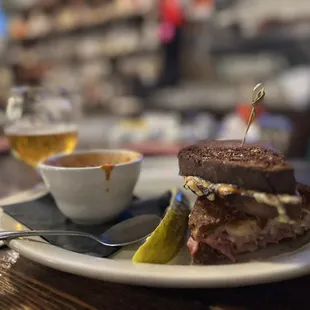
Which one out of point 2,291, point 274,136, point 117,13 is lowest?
point 274,136

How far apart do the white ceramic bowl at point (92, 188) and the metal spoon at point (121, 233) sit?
86 millimetres

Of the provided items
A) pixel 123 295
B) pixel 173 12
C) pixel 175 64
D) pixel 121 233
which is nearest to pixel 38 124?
pixel 121 233

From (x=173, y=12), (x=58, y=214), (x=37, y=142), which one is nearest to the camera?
(x=58, y=214)

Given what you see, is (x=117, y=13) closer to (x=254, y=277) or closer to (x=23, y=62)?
(x=23, y=62)

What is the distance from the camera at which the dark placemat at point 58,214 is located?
0.72 m

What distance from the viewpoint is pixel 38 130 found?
120cm

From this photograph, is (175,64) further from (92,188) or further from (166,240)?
(166,240)

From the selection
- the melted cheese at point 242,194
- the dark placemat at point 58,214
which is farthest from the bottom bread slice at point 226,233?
the dark placemat at point 58,214

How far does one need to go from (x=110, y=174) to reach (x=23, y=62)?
21.3 feet

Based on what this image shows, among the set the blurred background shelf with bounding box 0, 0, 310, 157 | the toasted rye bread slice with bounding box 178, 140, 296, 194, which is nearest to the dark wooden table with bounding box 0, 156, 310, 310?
the toasted rye bread slice with bounding box 178, 140, 296, 194

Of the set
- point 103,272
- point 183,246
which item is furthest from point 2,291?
point 183,246

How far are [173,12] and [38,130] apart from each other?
3.31m

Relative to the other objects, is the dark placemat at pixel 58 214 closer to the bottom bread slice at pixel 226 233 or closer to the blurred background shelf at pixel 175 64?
the bottom bread slice at pixel 226 233

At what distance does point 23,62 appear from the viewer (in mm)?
6801
